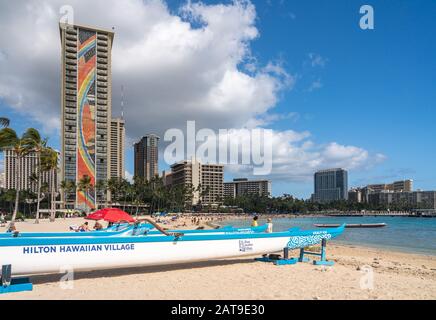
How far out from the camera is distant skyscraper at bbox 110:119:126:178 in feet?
496

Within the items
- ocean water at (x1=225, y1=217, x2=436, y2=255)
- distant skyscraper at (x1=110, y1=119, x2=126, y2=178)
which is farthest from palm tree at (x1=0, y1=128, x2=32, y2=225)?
distant skyscraper at (x1=110, y1=119, x2=126, y2=178)

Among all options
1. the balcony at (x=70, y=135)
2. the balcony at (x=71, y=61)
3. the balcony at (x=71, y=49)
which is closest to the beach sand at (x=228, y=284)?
the balcony at (x=70, y=135)

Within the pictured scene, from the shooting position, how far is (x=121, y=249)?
880 cm

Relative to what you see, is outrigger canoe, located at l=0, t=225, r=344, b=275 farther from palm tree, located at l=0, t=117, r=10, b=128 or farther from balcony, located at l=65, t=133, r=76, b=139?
balcony, located at l=65, t=133, r=76, b=139

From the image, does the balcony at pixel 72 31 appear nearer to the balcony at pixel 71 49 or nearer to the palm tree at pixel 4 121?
the balcony at pixel 71 49

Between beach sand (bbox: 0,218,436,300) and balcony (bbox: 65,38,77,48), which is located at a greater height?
balcony (bbox: 65,38,77,48)

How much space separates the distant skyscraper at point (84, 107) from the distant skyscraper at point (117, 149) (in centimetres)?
5525

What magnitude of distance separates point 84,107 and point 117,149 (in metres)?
63.4

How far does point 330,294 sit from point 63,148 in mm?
92981

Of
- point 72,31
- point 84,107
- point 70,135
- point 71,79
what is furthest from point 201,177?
point 72,31

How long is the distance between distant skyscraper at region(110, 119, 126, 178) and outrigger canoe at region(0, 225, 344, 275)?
144m

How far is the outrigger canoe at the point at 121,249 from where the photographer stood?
767cm

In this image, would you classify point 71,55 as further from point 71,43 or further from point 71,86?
point 71,86
